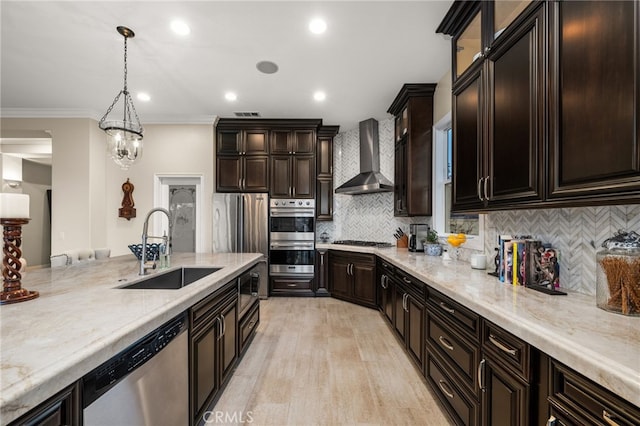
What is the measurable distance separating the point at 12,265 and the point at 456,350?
2.29 m

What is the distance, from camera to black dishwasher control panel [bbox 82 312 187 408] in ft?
2.83

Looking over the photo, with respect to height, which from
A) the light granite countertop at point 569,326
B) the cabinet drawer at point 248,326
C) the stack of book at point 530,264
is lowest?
the cabinet drawer at point 248,326

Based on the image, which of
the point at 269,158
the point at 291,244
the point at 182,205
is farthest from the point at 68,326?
the point at 182,205

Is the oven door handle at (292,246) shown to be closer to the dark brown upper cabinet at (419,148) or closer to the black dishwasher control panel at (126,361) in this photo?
the dark brown upper cabinet at (419,148)

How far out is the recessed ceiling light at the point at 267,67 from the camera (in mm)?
3111

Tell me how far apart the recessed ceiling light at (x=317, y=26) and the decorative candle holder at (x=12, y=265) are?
2429 mm

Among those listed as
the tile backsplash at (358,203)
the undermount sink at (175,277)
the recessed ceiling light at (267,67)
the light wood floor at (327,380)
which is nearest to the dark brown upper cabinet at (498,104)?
the light wood floor at (327,380)

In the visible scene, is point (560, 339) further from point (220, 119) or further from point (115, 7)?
point (220, 119)

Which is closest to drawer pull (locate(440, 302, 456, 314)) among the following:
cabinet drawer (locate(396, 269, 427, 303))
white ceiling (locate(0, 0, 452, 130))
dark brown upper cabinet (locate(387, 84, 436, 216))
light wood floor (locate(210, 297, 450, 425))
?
cabinet drawer (locate(396, 269, 427, 303))

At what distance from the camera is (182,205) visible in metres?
4.91

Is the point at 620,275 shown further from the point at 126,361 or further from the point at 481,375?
the point at 126,361

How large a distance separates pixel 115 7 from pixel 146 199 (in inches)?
128

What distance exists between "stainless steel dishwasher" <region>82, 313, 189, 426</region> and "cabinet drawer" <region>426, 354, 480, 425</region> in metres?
1.51

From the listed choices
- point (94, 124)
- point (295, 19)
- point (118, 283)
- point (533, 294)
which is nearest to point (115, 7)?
point (295, 19)
